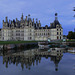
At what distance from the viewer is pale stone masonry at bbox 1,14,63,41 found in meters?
80.4

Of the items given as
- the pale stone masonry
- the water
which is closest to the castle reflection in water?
the water

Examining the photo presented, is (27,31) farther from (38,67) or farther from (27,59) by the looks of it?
(38,67)

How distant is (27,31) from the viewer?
80312 mm

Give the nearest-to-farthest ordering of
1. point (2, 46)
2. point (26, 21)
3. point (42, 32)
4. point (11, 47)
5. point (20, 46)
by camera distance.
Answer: point (2, 46), point (11, 47), point (20, 46), point (26, 21), point (42, 32)

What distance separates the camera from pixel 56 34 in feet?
267

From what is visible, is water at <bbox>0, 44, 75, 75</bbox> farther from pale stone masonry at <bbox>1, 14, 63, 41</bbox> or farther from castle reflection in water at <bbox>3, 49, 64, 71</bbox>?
pale stone masonry at <bbox>1, 14, 63, 41</bbox>

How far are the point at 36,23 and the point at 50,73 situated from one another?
78.7 metres

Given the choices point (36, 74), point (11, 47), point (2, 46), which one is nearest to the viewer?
point (36, 74)

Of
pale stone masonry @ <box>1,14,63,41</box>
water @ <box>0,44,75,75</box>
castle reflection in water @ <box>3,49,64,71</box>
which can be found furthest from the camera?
pale stone masonry @ <box>1,14,63,41</box>

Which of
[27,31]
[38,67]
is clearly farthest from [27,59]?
[27,31]

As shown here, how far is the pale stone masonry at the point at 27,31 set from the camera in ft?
264

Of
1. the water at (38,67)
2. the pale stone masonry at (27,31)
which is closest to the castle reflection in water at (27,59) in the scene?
the water at (38,67)

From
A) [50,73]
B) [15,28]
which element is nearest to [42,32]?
[15,28]

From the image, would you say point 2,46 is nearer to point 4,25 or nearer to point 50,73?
point 50,73
